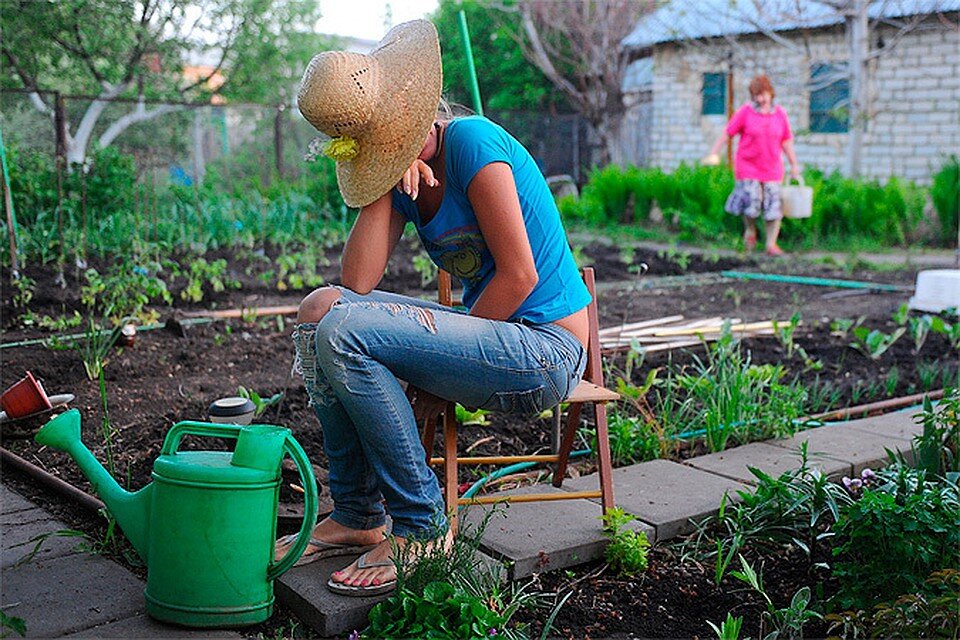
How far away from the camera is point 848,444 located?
3.47m

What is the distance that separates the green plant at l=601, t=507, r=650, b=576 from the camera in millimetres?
2516

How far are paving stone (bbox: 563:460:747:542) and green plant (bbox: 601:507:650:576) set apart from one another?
169 millimetres

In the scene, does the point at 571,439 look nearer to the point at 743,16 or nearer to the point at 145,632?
the point at 145,632

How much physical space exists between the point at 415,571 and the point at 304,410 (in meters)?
1.70

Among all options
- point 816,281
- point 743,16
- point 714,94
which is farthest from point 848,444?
point 714,94

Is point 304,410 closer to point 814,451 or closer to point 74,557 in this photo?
point 74,557

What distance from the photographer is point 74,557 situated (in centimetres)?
260

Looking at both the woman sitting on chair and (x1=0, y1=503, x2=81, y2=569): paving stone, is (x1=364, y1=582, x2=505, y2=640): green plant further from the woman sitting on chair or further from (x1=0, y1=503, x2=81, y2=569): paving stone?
(x1=0, y1=503, x2=81, y2=569): paving stone

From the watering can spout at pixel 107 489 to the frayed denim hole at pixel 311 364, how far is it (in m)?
0.43

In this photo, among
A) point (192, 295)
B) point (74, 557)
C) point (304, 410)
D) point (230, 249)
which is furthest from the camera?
point (230, 249)

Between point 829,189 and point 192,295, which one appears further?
point 829,189

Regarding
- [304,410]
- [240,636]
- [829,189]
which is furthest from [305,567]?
[829,189]

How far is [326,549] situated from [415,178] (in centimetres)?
91

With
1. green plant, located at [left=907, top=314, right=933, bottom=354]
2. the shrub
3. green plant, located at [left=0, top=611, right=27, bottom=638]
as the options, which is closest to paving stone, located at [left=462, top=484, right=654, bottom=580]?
green plant, located at [left=0, top=611, right=27, bottom=638]
